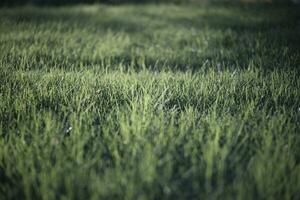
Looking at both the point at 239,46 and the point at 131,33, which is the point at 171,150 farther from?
the point at 131,33

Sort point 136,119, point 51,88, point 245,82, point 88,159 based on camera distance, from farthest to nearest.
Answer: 1. point 245,82
2. point 51,88
3. point 136,119
4. point 88,159

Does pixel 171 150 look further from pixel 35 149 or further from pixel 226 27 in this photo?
pixel 226 27

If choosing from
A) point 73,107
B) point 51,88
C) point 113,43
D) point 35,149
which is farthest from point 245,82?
point 113,43

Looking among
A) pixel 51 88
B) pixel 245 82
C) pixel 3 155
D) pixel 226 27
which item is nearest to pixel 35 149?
pixel 3 155

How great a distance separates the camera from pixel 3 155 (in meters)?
1.68

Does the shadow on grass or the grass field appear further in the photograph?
the shadow on grass

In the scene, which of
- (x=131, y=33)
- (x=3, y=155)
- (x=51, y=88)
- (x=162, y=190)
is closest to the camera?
(x=162, y=190)

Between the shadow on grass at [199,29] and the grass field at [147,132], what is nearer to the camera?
the grass field at [147,132]

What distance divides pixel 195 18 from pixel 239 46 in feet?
9.76

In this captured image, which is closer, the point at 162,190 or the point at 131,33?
the point at 162,190

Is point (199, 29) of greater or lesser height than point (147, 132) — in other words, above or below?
above

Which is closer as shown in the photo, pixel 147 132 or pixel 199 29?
pixel 147 132

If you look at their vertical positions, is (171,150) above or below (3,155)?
above

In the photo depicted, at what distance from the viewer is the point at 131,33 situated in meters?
5.50
